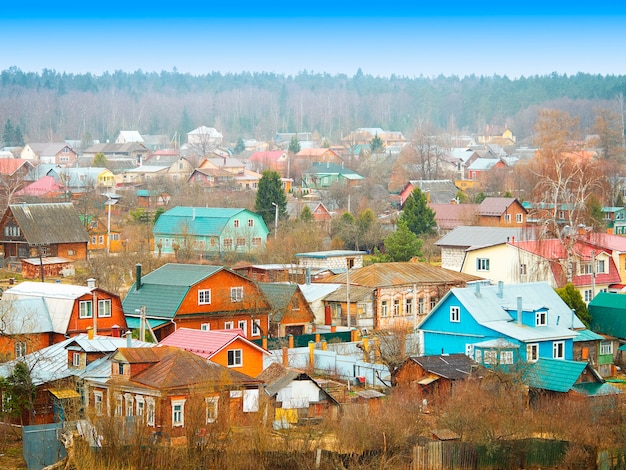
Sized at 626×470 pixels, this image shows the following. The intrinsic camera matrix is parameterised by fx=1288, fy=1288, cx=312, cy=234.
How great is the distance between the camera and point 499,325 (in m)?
29.4

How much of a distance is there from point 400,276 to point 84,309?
435 inches

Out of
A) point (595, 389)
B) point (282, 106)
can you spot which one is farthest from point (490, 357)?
point (282, 106)

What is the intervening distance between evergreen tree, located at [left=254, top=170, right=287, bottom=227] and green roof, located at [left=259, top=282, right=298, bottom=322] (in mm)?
19305

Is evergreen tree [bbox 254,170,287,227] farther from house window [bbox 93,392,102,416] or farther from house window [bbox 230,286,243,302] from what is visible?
house window [bbox 93,392,102,416]

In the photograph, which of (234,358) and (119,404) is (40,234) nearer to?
(234,358)

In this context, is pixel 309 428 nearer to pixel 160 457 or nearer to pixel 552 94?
pixel 160 457

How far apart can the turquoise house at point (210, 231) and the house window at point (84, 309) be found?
17824mm

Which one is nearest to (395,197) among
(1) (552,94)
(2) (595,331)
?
(2) (595,331)

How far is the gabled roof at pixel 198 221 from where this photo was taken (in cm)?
4941

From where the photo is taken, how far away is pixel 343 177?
257 feet

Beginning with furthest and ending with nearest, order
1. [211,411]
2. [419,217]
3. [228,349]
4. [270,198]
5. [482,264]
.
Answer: [270,198]
[419,217]
[482,264]
[228,349]
[211,411]

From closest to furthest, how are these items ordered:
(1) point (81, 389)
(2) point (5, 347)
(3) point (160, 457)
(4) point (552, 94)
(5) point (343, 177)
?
(3) point (160, 457) → (1) point (81, 389) → (2) point (5, 347) → (5) point (343, 177) → (4) point (552, 94)

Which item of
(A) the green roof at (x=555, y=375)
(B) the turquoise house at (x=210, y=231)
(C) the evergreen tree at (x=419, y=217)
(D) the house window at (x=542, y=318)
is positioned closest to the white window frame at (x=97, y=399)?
(A) the green roof at (x=555, y=375)

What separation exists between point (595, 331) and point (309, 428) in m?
13.1
